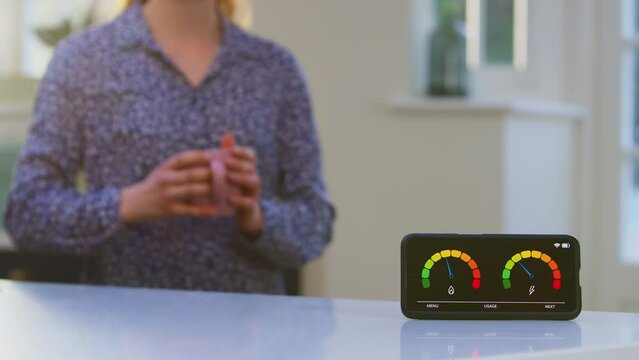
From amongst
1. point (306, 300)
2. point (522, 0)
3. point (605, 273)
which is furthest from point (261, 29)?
point (306, 300)

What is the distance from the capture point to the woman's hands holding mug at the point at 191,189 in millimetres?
1417

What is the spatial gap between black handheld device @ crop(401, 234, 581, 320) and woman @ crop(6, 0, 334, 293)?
67cm

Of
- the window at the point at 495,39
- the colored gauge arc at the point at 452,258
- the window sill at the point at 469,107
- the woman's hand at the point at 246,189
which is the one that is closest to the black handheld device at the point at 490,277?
the colored gauge arc at the point at 452,258

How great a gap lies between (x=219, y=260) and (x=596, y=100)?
1.78 m

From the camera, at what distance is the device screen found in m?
0.80

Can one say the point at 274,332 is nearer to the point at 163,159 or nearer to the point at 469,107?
the point at 163,159

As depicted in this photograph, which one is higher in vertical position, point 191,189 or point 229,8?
point 229,8

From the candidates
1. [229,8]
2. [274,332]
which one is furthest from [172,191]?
[274,332]

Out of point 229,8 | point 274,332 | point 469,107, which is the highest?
point 229,8

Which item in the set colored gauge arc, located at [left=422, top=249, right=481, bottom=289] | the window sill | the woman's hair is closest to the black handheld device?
colored gauge arc, located at [left=422, top=249, right=481, bottom=289]

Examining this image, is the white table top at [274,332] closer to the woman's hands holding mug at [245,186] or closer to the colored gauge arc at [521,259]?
the colored gauge arc at [521,259]

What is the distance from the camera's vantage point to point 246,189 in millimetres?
1489

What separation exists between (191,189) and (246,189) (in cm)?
9

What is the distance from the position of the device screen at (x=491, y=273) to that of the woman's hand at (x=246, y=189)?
65cm
